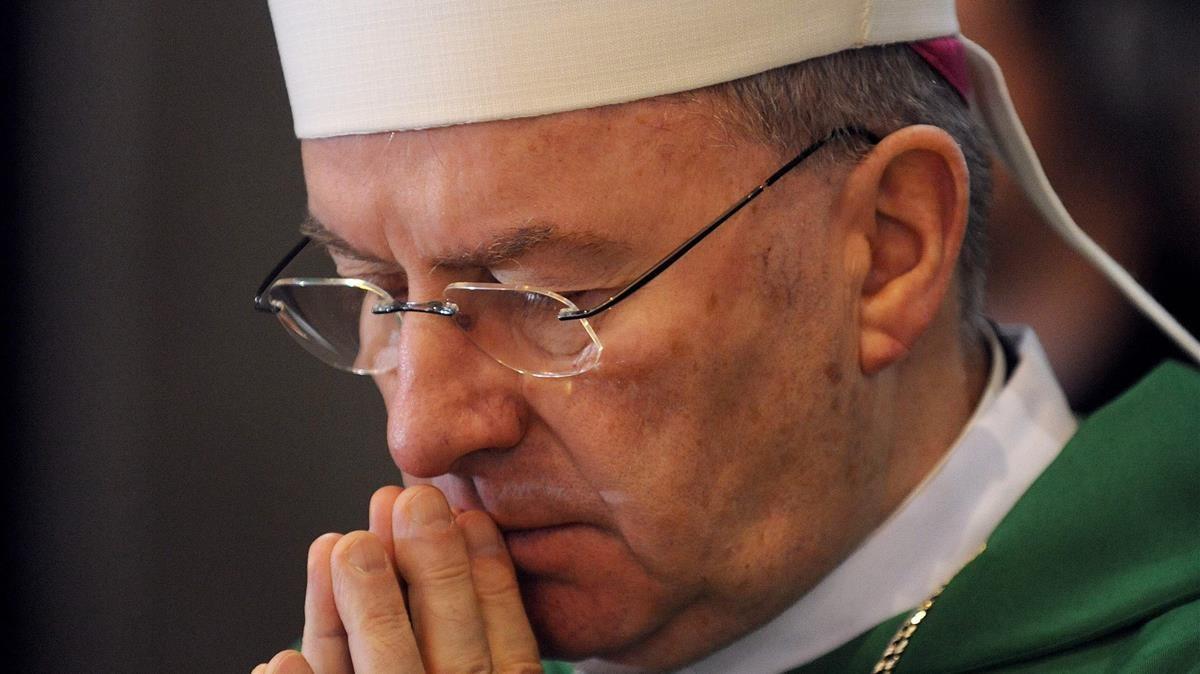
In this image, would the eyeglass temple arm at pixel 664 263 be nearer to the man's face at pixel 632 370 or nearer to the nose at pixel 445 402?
the man's face at pixel 632 370

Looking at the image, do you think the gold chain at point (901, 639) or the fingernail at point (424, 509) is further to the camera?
the gold chain at point (901, 639)

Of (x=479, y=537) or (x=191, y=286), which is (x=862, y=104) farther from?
(x=191, y=286)

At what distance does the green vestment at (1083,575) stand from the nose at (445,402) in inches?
26.3

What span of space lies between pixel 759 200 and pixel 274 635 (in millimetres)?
2579

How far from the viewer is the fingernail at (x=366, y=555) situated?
197 centimetres

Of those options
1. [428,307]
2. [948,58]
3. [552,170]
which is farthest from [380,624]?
[948,58]

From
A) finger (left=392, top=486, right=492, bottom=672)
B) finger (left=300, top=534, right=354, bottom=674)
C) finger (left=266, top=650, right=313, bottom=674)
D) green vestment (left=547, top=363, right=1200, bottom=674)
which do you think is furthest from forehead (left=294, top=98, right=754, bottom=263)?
green vestment (left=547, top=363, right=1200, bottom=674)

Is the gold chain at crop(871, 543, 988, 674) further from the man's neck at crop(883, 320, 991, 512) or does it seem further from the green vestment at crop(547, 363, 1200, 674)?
the man's neck at crop(883, 320, 991, 512)

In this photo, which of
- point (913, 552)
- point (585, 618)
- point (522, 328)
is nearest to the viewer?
point (522, 328)

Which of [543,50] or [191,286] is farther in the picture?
[191,286]

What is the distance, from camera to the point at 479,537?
6.49 feet

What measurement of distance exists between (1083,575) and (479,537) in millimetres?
884

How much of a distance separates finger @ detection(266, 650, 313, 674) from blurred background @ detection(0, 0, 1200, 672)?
6.50 feet

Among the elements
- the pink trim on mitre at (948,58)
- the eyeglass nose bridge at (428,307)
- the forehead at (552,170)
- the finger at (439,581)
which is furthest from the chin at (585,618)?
the pink trim on mitre at (948,58)
